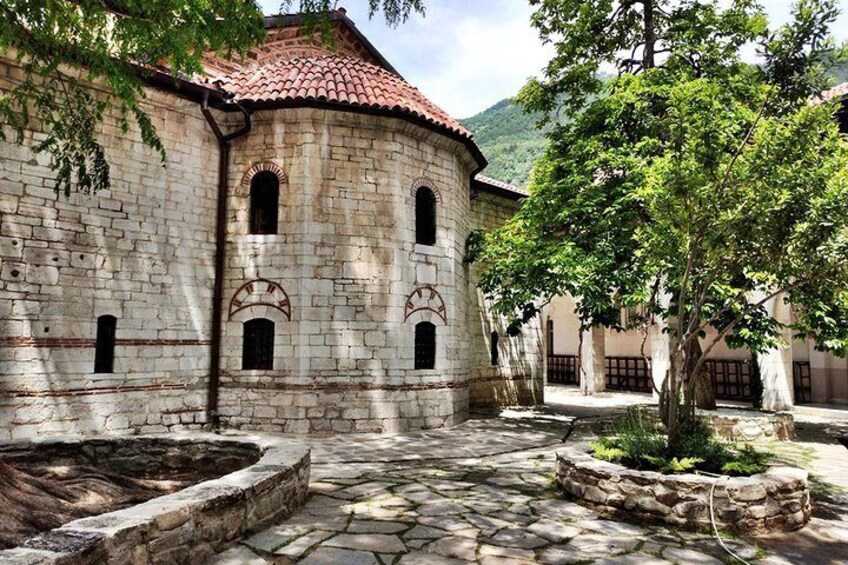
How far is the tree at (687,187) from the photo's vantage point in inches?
188

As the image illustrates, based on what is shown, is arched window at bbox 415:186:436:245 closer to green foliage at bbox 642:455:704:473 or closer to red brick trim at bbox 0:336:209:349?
red brick trim at bbox 0:336:209:349

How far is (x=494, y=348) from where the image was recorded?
45.0 ft

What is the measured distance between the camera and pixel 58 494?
4012mm

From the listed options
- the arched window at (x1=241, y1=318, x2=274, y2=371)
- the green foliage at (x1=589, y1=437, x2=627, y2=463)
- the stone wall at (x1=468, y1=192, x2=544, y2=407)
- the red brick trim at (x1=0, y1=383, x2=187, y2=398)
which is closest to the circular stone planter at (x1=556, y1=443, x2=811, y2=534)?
the green foliage at (x1=589, y1=437, x2=627, y2=463)

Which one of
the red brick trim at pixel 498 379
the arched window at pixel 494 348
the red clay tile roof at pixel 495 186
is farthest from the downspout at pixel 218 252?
the arched window at pixel 494 348

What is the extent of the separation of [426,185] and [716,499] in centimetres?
736

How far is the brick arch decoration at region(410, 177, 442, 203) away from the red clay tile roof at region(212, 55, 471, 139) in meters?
1.08

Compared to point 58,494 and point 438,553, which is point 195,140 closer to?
point 58,494

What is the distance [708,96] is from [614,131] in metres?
2.58

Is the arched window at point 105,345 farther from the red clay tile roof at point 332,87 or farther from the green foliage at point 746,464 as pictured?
the green foliage at point 746,464

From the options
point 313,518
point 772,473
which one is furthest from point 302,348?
point 772,473

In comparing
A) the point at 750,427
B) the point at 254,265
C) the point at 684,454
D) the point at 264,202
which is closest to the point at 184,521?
the point at 684,454

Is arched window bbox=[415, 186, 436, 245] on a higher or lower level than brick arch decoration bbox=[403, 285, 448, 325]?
higher

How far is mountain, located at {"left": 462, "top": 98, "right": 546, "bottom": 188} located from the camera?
54.1 metres
